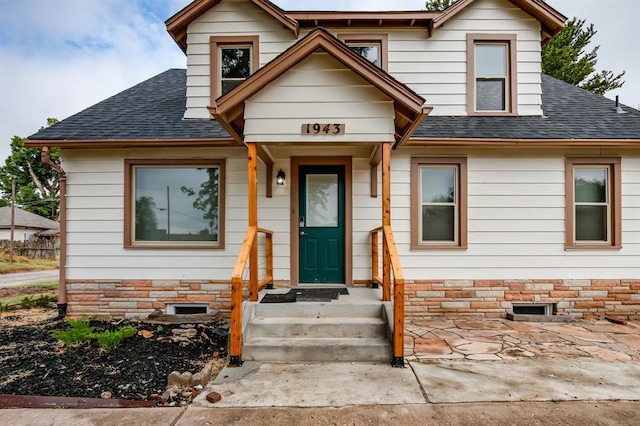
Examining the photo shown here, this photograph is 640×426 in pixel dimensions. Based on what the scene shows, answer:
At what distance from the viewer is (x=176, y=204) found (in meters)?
5.87

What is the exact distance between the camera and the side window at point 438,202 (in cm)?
567

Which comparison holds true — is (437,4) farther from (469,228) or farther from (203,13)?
(469,228)

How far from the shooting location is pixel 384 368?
3.62 meters

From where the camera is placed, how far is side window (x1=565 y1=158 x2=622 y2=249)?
5641 mm

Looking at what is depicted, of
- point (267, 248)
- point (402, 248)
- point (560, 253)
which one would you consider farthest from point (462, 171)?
point (267, 248)

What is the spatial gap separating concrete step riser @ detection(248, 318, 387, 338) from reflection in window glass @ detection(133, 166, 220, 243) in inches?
90.4

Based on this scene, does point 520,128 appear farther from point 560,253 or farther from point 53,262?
point 53,262

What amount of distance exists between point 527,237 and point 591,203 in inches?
50.9

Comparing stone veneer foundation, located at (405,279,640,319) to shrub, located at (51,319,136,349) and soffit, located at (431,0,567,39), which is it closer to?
shrub, located at (51,319,136,349)

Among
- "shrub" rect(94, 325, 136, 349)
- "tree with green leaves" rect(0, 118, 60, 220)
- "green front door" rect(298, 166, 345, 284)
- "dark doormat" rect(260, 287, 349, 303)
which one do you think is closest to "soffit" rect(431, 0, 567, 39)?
"green front door" rect(298, 166, 345, 284)

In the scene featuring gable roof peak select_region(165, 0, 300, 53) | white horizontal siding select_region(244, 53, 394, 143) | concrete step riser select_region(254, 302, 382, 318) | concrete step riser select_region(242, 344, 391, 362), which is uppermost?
gable roof peak select_region(165, 0, 300, 53)

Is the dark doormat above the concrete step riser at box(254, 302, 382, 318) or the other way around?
above

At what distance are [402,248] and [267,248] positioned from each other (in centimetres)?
229

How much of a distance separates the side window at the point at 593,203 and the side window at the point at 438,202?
1786 millimetres
